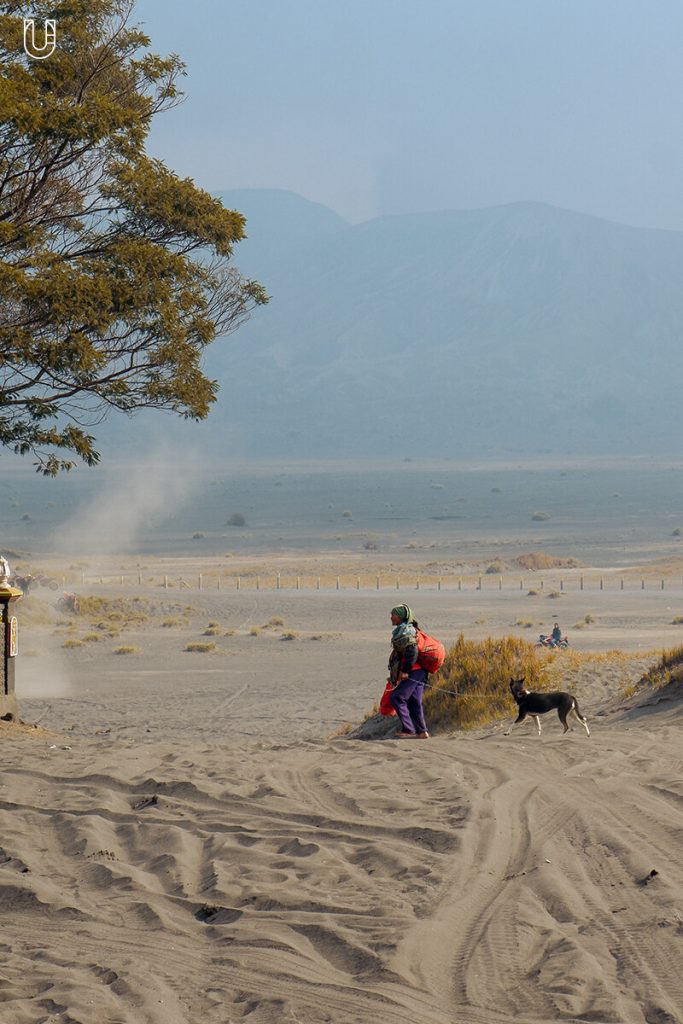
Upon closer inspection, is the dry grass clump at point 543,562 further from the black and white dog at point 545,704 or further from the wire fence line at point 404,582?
the black and white dog at point 545,704

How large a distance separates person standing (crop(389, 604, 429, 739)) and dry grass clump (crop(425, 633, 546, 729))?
2256 millimetres

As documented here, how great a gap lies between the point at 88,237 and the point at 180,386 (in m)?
2.13

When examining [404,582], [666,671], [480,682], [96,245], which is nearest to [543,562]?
[404,582]

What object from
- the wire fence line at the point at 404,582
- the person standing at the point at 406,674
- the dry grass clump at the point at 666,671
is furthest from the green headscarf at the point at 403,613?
the wire fence line at the point at 404,582

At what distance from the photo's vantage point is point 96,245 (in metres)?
14.8

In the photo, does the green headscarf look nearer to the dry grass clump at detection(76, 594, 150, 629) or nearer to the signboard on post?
the signboard on post

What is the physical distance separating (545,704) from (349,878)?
570cm

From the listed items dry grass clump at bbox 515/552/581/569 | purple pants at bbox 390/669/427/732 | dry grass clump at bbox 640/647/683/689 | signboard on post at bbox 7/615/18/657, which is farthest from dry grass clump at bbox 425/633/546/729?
dry grass clump at bbox 515/552/581/569

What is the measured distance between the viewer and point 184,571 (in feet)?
205

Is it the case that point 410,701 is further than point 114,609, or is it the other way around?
point 114,609

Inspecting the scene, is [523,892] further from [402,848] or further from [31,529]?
[31,529]

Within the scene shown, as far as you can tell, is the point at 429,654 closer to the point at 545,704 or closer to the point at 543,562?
the point at 545,704

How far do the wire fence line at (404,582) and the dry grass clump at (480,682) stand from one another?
27.5 meters

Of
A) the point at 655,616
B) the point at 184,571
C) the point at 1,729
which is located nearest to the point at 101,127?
the point at 1,729
